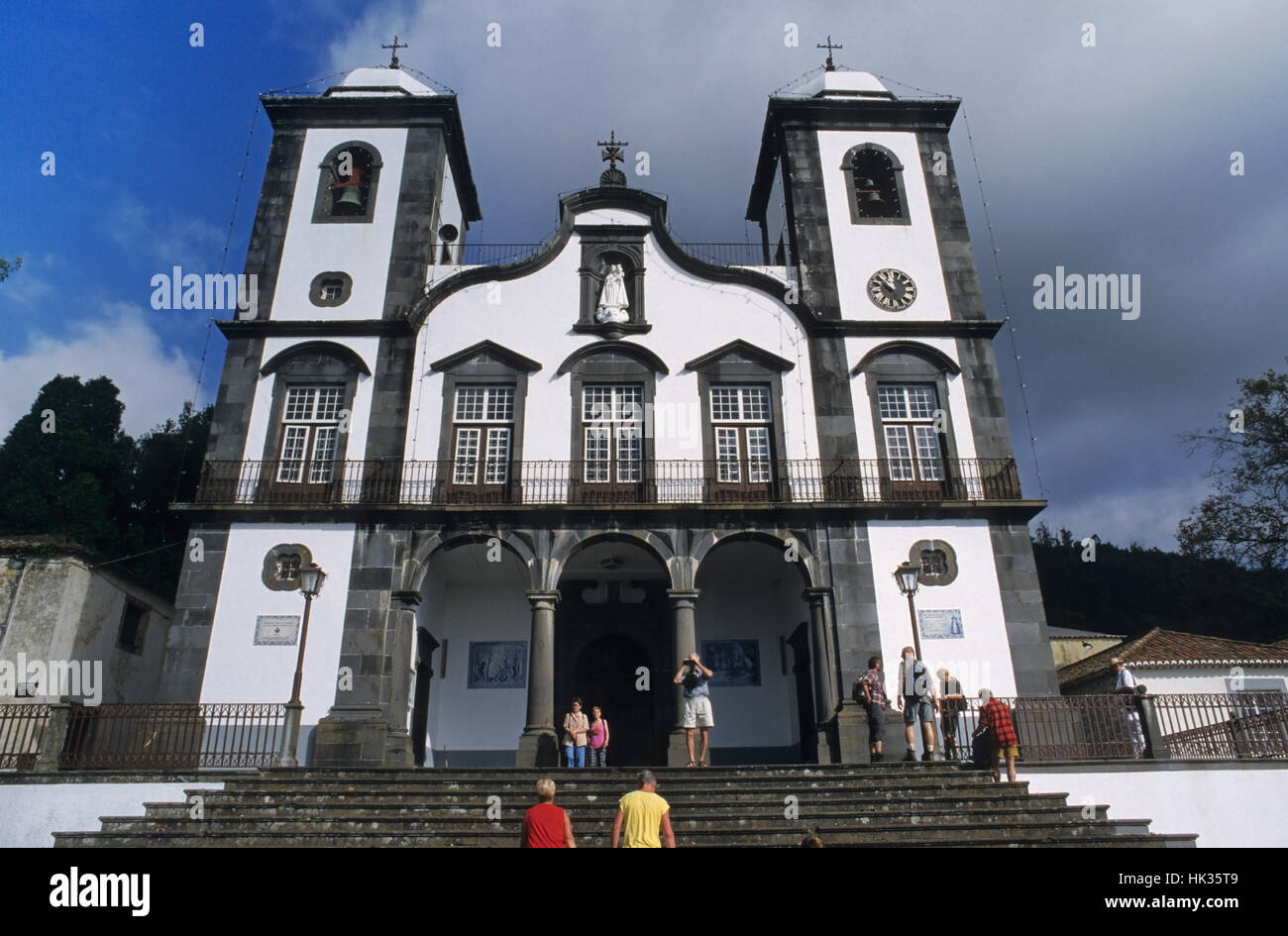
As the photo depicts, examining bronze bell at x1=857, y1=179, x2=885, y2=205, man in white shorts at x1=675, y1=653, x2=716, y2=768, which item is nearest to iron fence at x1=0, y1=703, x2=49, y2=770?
man in white shorts at x1=675, y1=653, x2=716, y2=768

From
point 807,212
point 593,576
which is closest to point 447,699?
point 593,576

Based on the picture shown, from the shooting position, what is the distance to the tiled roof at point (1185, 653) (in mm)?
20156

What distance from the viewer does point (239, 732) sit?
1453 centimetres

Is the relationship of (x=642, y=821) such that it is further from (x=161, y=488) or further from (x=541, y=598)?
(x=161, y=488)

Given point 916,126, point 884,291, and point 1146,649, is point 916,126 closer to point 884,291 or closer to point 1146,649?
point 884,291

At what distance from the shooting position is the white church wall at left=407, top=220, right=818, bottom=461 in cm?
1761

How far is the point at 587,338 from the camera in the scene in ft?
60.4

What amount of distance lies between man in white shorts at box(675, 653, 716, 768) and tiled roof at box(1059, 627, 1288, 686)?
11.6m

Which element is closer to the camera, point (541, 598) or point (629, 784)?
point (629, 784)

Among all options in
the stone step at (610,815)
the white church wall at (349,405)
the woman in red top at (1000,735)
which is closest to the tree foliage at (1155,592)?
the woman in red top at (1000,735)

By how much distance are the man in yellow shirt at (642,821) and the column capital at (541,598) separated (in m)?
9.17

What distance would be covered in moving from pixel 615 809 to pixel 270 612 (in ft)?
26.3

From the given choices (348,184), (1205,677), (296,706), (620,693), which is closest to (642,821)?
(296,706)
